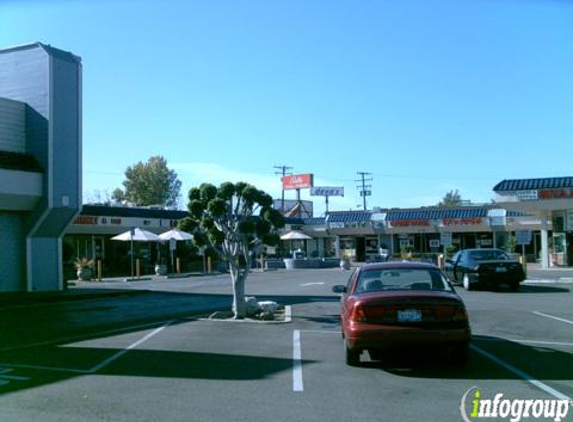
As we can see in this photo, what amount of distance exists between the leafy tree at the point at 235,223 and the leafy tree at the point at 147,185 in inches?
3016

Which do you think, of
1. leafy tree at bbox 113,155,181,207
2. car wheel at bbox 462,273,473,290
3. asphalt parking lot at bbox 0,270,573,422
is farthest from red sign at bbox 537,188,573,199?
leafy tree at bbox 113,155,181,207

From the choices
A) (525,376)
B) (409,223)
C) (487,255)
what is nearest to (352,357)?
(525,376)

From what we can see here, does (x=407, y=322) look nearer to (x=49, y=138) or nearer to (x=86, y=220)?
(x=49, y=138)

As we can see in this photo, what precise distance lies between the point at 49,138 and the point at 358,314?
56.5 ft

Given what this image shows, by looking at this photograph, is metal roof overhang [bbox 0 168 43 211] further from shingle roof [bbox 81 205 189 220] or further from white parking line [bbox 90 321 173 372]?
shingle roof [bbox 81 205 189 220]

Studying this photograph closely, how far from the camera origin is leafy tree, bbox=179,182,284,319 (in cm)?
1520

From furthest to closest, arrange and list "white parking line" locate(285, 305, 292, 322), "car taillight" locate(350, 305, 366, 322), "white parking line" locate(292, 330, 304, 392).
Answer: "white parking line" locate(285, 305, 292, 322)
"car taillight" locate(350, 305, 366, 322)
"white parking line" locate(292, 330, 304, 392)

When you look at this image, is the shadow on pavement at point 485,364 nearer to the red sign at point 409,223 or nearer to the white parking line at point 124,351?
the white parking line at point 124,351

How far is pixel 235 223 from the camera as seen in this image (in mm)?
15664

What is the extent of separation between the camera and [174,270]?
42062 mm

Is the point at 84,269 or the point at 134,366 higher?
the point at 84,269

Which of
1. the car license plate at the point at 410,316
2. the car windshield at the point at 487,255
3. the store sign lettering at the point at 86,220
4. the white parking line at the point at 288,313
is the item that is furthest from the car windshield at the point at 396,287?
the store sign lettering at the point at 86,220

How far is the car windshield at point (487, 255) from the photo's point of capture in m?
23.2

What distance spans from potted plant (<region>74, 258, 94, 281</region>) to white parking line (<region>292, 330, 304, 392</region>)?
938 inches
